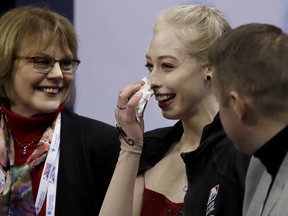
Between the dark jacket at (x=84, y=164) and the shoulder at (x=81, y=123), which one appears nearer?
the dark jacket at (x=84, y=164)

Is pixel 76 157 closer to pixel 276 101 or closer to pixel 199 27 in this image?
pixel 199 27

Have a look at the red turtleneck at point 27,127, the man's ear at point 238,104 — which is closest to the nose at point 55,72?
the red turtleneck at point 27,127

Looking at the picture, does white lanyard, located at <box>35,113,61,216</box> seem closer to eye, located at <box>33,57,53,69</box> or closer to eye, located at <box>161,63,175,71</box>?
eye, located at <box>33,57,53,69</box>

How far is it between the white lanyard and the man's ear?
1.09 metres

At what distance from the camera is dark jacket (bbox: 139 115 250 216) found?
1903 mm

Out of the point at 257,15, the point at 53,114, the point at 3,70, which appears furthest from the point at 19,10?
the point at 257,15

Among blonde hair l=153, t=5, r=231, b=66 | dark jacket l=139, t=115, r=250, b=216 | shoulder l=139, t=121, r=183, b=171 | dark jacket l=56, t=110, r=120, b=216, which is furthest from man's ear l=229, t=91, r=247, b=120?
dark jacket l=56, t=110, r=120, b=216

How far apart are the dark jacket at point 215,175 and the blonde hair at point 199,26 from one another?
0.82 ft

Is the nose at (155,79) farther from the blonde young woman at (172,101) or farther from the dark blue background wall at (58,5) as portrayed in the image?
the dark blue background wall at (58,5)

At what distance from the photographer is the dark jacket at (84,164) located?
2527mm

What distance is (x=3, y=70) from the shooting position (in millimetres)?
2580

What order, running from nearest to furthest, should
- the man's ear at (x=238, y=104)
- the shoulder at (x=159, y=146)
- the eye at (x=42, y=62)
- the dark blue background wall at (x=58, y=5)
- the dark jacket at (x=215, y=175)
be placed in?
the man's ear at (x=238, y=104), the dark jacket at (x=215, y=175), the shoulder at (x=159, y=146), the eye at (x=42, y=62), the dark blue background wall at (x=58, y=5)

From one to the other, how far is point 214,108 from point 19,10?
2.81ft

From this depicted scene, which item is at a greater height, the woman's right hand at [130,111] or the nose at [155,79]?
the nose at [155,79]
